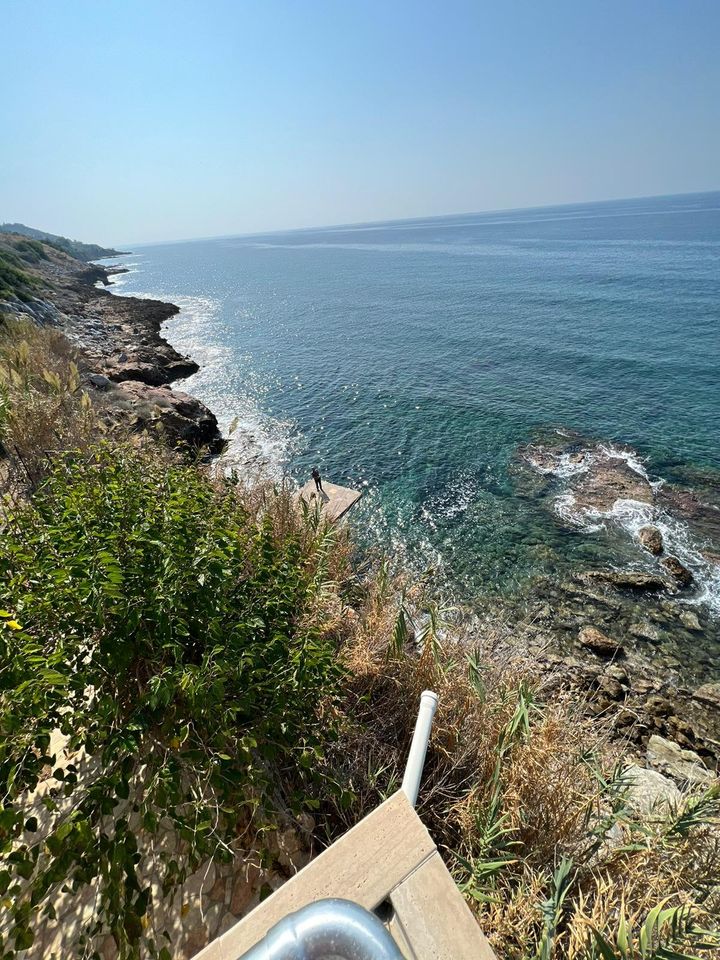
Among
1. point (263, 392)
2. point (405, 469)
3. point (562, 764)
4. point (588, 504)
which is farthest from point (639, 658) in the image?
point (263, 392)

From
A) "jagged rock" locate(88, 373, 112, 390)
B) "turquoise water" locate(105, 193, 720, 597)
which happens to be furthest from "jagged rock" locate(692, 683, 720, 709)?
"jagged rock" locate(88, 373, 112, 390)

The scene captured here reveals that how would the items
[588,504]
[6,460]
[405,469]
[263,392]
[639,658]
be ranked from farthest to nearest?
[263,392], [405,469], [588,504], [639,658], [6,460]

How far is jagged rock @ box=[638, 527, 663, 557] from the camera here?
14.3m

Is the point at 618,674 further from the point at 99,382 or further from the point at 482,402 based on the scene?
the point at 99,382

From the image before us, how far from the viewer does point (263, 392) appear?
2911 cm

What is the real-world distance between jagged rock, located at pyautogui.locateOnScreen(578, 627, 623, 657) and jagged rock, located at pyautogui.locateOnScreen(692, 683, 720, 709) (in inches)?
68.2

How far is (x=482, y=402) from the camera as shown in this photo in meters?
25.0

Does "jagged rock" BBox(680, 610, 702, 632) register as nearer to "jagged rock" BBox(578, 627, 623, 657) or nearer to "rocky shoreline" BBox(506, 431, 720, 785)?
"rocky shoreline" BBox(506, 431, 720, 785)

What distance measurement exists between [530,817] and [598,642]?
9317mm

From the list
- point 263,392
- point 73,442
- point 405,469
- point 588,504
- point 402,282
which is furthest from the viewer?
point 402,282

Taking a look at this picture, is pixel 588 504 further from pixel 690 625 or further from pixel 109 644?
pixel 109 644

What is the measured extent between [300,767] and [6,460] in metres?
10.4

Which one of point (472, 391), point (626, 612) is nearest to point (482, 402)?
point (472, 391)

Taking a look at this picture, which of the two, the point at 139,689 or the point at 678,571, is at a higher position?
the point at 139,689
